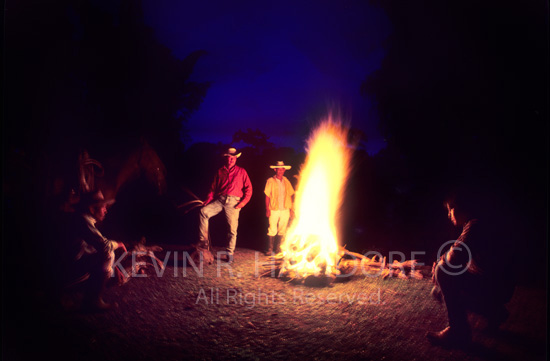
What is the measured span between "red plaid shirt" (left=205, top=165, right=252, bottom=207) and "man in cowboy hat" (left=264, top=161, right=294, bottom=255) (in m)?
0.72

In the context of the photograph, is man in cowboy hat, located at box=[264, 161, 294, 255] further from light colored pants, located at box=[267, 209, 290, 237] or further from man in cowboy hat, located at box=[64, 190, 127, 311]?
man in cowboy hat, located at box=[64, 190, 127, 311]

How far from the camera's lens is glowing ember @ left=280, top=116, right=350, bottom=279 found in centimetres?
634

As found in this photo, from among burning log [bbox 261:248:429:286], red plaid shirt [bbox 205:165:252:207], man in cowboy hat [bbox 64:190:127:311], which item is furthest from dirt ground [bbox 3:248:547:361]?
red plaid shirt [bbox 205:165:252:207]

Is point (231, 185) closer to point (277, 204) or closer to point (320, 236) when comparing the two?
point (277, 204)

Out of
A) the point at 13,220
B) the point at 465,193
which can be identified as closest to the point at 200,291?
the point at 13,220

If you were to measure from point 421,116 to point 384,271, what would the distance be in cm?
476

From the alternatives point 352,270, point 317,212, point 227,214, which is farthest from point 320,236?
point 227,214

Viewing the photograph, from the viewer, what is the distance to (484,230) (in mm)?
3449

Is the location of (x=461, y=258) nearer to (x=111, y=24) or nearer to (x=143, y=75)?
(x=143, y=75)

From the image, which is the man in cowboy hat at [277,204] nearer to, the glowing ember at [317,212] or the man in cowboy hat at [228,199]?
the glowing ember at [317,212]

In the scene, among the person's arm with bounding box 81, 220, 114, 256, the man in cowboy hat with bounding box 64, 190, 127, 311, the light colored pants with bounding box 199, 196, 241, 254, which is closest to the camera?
the man in cowboy hat with bounding box 64, 190, 127, 311

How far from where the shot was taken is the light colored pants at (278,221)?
8125 millimetres

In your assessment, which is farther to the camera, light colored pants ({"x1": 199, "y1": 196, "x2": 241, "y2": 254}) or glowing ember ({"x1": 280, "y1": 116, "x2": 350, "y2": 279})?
light colored pants ({"x1": 199, "y1": 196, "x2": 241, "y2": 254})

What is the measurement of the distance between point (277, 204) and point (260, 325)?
418 cm
